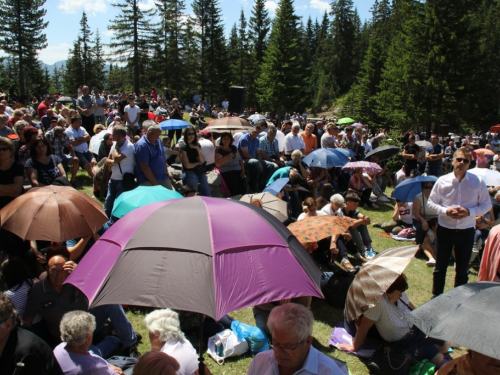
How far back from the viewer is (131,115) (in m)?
12.0

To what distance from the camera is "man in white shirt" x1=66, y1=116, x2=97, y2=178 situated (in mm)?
9039

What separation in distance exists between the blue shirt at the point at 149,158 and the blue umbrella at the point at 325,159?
3774 mm

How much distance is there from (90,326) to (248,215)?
154cm

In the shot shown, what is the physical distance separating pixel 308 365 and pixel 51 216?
3074mm

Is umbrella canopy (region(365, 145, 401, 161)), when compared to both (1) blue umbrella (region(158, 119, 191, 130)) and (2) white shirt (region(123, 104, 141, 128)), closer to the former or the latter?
(1) blue umbrella (region(158, 119, 191, 130))

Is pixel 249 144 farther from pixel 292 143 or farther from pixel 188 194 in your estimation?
pixel 188 194

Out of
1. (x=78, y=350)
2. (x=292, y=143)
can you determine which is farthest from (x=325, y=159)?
(x=78, y=350)

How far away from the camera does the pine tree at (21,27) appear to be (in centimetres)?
4522

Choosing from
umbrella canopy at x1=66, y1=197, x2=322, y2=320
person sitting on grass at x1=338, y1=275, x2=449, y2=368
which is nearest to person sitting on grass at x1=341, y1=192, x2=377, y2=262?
person sitting on grass at x1=338, y1=275, x2=449, y2=368

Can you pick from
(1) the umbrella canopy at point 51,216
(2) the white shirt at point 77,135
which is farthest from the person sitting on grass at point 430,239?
(2) the white shirt at point 77,135

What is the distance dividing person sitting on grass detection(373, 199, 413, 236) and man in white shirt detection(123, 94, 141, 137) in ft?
24.3

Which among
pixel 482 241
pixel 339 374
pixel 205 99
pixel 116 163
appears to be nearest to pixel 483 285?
pixel 339 374

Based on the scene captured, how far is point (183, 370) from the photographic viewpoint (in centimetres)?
329

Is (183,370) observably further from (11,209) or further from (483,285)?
(11,209)
